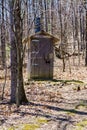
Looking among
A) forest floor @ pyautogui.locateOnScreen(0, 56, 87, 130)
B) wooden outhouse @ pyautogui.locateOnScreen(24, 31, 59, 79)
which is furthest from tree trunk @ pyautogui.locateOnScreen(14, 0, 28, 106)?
wooden outhouse @ pyautogui.locateOnScreen(24, 31, 59, 79)

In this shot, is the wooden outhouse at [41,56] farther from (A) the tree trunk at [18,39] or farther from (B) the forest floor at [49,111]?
(A) the tree trunk at [18,39]

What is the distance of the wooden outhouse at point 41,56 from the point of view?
1103 cm

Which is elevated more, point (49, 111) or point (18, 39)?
point (18, 39)

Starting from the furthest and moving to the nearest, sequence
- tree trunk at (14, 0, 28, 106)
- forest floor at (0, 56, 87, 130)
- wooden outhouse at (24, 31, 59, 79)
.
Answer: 1. wooden outhouse at (24, 31, 59, 79)
2. tree trunk at (14, 0, 28, 106)
3. forest floor at (0, 56, 87, 130)

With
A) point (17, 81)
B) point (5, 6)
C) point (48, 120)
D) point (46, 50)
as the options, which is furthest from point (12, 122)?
point (46, 50)

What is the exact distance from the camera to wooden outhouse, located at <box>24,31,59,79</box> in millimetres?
11031

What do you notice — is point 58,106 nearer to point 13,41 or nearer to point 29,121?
point 29,121

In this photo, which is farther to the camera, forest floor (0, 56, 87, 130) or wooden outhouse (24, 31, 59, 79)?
wooden outhouse (24, 31, 59, 79)

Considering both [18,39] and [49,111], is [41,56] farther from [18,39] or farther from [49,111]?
[49,111]

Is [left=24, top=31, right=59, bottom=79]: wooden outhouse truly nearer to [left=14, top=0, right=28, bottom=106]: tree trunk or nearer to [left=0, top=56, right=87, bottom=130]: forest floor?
[left=0, top=56, right=87, bottom=130]: forest floor

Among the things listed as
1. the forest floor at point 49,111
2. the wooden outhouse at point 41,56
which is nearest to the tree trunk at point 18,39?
the forest floor at point 49,111

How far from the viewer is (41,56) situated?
1114 centimetres

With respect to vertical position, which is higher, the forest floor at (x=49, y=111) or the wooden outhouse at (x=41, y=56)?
the wooden outhouse at (x=41, y=56)

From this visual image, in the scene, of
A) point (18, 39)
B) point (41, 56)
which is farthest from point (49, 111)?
point (41, 56)
